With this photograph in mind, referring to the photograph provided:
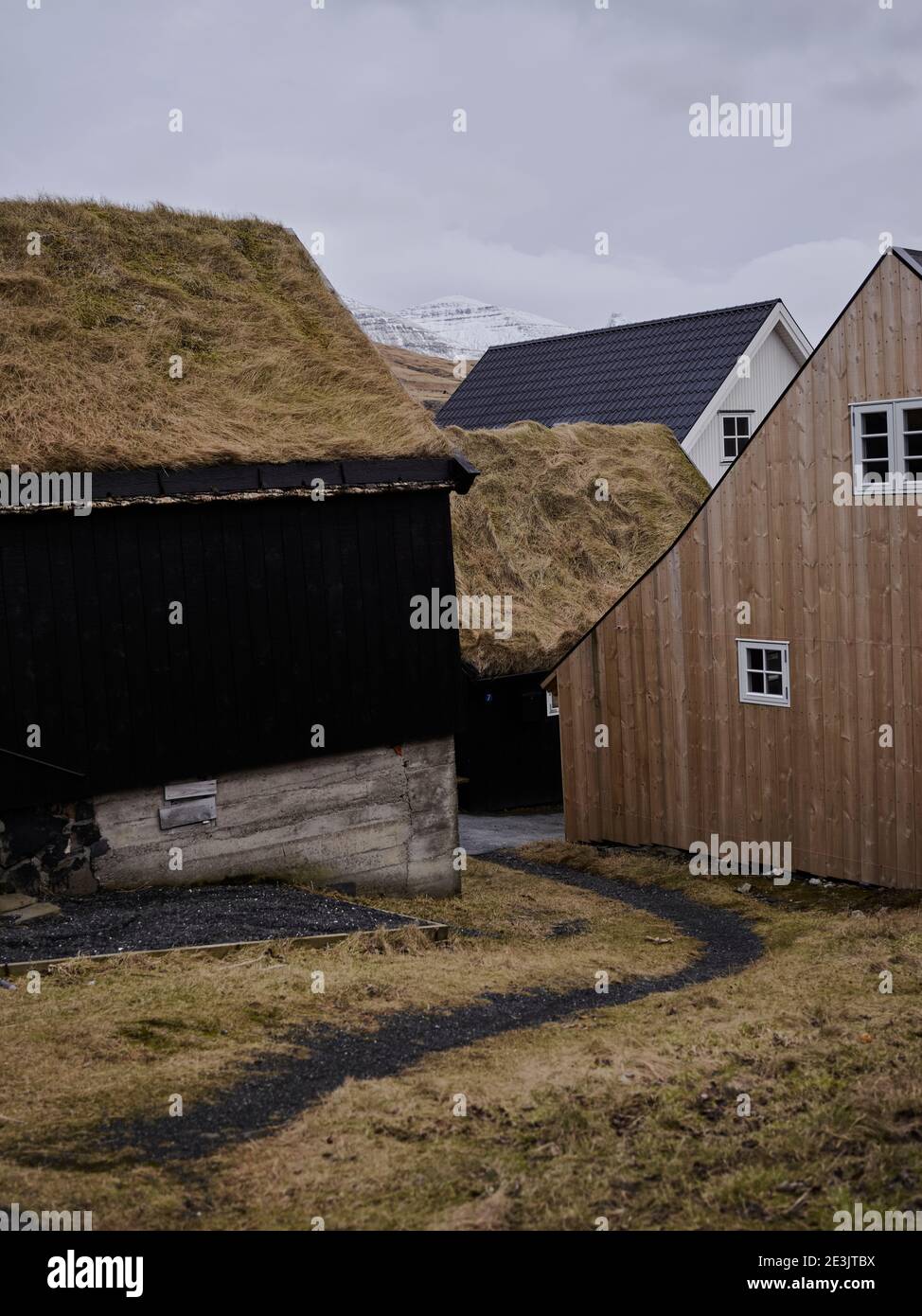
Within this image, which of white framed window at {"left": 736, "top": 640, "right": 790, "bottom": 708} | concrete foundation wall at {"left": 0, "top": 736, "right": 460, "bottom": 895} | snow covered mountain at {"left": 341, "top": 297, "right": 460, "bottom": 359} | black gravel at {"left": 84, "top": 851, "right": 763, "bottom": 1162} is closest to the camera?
black gravel at {"left": 84, "top": 851, "right": 763, "bottom": 1162}

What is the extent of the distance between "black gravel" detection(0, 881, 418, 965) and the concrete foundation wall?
1.15ft

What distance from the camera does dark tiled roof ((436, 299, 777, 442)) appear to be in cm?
3391

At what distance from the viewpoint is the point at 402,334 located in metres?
156

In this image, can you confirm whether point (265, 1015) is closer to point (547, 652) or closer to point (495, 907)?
point (495, 907)

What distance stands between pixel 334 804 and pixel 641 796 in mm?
5704

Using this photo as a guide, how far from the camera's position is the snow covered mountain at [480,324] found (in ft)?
554

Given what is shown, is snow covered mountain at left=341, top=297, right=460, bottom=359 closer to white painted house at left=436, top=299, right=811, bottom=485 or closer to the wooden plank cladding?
white painted house at left=436, top=299, right=811, bottom=485

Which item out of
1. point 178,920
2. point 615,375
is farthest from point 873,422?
point 615,375

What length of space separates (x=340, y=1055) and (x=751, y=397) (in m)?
28.1

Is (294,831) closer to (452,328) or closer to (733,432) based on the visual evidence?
(733,432)

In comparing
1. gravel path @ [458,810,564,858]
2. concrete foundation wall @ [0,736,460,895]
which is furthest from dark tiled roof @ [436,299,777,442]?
concrete foundation wall @ [0,736,460,895]

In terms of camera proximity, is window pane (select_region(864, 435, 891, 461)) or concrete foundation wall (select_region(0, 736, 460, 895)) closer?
concrete foundation wall (select_region(0, 736, 460, 895))
